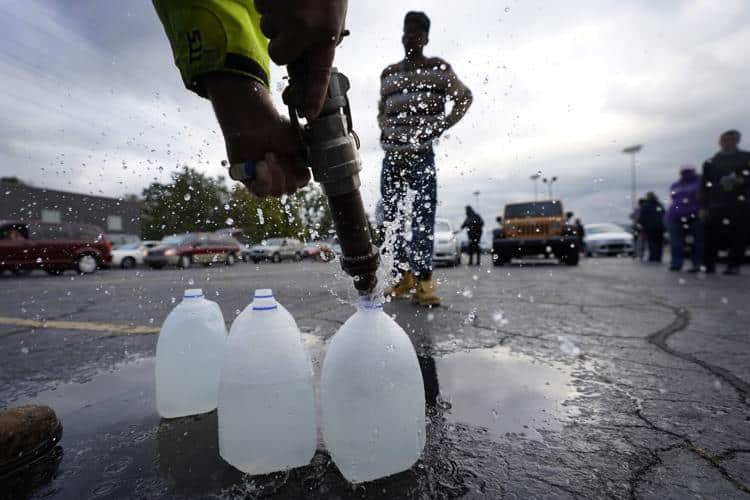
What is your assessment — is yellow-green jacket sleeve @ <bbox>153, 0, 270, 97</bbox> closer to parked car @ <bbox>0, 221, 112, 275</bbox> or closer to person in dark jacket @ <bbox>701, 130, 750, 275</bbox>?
person in dark jacket @ <bbox>701, 130, 750, 275</bbox>

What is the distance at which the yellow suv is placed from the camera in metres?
10.7

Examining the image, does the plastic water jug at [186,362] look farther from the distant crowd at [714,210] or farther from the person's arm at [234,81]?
the distant crowd at [714,210]

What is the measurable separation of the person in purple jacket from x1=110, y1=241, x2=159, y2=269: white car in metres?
18.0

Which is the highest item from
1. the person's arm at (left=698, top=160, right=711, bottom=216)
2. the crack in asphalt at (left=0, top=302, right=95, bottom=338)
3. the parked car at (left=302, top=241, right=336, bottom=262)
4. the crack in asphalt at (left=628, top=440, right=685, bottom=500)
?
the person's arm at (left=698, top=160, right=711, bottom=216)

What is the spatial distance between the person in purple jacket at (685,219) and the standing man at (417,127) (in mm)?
6469

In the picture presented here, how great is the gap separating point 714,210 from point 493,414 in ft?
23.5

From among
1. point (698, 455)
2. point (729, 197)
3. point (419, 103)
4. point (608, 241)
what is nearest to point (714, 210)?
point (729, 197)

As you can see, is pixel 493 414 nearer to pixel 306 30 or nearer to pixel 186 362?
pixel 186 362

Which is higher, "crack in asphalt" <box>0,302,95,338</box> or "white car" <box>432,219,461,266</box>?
"white car" <box>432,219,461,266</box>

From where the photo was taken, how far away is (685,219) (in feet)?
25.5

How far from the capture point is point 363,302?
1.08 metres

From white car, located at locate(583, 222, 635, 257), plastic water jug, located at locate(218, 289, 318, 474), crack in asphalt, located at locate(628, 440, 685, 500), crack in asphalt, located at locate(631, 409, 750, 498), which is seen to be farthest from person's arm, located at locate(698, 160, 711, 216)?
white car, located at locate(583, 222, 635, 257)

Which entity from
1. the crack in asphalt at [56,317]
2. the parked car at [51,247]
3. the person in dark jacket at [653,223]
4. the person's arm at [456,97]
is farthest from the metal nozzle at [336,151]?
the parked car at [51,247]

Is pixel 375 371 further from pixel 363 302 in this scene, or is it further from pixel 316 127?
pixel 316 127
